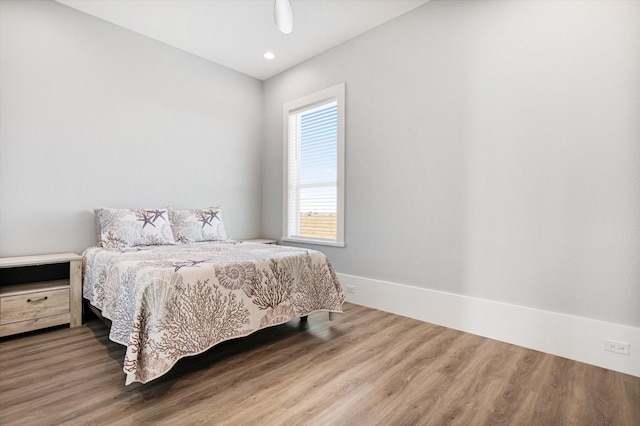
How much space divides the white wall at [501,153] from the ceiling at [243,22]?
0.24 m

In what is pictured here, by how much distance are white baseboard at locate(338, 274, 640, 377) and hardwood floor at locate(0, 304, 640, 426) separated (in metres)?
0.09

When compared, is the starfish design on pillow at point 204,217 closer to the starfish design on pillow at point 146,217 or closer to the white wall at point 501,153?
the starfish design on pillow at point 146,217

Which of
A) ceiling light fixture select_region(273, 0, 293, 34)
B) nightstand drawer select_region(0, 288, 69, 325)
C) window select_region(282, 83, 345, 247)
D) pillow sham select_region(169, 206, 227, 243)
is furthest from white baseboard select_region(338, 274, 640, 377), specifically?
nightstand drawer select_region(0, 288, 69, 325)

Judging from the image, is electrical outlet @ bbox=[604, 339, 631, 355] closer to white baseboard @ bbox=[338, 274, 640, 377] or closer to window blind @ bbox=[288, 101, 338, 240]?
white baseboard @ bbox=[338, 274, 640, 377]

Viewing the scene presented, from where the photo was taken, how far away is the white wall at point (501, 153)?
2.05 metres

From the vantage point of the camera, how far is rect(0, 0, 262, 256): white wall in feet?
8.98

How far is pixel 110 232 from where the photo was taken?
291 cm

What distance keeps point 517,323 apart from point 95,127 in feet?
13.6

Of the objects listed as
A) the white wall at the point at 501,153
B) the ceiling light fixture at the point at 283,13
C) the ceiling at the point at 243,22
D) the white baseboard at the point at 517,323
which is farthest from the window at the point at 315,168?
the ceiling light fixture at the point at 283,13

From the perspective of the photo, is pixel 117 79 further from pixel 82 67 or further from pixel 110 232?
pixel 110 232

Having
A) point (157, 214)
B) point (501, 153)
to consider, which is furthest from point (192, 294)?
point (501, 153)

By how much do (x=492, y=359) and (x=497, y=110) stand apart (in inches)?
72.5

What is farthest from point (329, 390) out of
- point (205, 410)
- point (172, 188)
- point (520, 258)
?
point (172, 188)

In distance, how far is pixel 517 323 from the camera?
239cm
